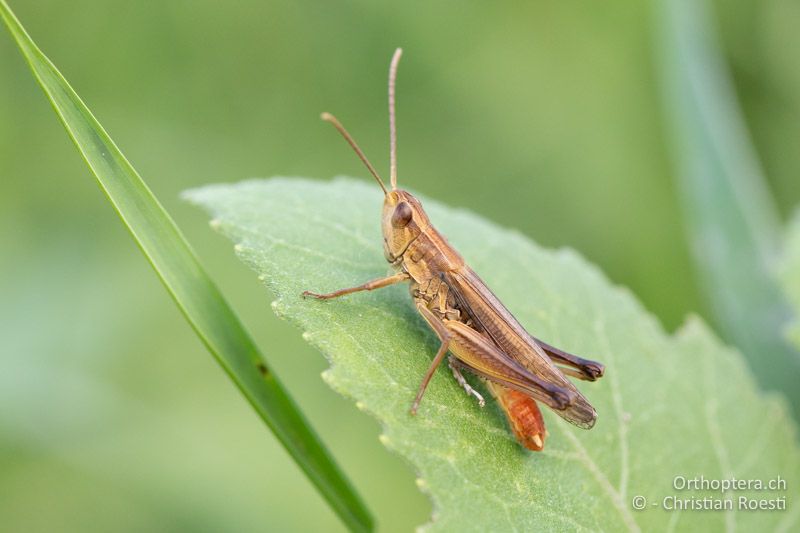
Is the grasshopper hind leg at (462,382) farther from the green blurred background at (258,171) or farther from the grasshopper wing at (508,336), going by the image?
the green blurred background at (258,171)

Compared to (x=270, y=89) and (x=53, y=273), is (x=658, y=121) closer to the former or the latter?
(x=270, y=89)

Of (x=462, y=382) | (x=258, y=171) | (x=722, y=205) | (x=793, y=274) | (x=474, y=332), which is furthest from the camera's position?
(x=258, y=171)

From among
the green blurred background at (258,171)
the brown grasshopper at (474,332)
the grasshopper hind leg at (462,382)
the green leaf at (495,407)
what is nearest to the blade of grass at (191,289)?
the green leaf at (495,407)

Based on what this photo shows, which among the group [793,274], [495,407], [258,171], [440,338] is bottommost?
[793,274]

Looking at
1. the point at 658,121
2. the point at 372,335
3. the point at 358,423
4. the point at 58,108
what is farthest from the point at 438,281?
the point at 658,121

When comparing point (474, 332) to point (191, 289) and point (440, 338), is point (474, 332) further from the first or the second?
point (191, 289)

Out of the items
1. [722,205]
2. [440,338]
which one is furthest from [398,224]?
[722,205]

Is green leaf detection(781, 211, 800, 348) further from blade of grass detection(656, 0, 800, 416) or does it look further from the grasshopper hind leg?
the grasshopper hind leg
